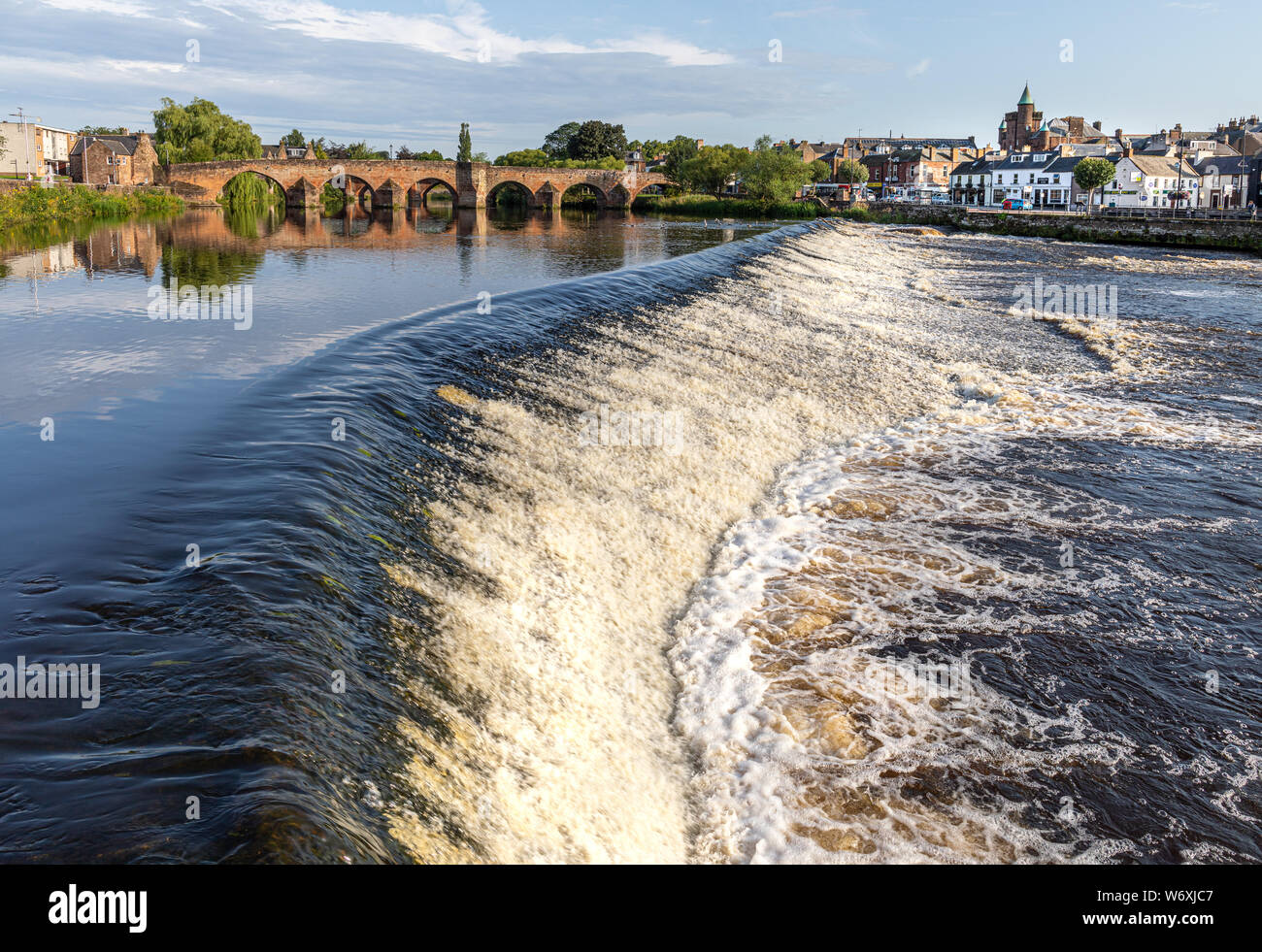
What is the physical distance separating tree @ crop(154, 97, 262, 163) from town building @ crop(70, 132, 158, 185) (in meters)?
3.34

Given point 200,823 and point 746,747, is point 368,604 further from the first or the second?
point 746,747

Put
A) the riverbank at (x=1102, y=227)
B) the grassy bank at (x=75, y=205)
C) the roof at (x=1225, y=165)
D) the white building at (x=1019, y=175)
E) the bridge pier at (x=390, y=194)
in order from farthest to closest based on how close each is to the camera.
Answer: the white building at (x=1019, y=175)
the bridge pier at (x=390, y=194)
the roof at (x=1225, y=165)
the riverbank at (x=1102, y=227)
the grassy bank at (x=75, y=205)

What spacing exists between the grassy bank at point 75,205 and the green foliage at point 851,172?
312ft

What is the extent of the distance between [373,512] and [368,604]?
60.4 inches

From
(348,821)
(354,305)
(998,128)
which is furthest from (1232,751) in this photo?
(998,128)

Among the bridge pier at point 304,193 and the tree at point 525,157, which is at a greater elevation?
the tree at point 525,157

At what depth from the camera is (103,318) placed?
1919 centimetres

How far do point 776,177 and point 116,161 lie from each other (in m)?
66.6

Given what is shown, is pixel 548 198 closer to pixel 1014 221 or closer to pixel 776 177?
pixel 776 177

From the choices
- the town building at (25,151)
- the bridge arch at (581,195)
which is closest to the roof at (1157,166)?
the bridge arch at (581,195)

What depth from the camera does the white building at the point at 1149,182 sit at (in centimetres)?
9256

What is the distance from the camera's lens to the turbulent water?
4.86 m

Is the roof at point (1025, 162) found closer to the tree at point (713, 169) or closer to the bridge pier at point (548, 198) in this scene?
the tree at point (713, 169)

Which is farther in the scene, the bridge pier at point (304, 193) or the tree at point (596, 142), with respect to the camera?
the tree at point (596, 142)
